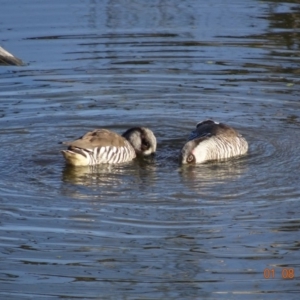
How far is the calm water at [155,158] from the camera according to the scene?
979 centimetres

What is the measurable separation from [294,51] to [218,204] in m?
7.71

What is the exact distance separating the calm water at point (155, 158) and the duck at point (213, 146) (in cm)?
17

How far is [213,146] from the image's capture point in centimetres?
1333

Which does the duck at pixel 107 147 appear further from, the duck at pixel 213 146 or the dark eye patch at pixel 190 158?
the dark eye patch at pixel 190 158

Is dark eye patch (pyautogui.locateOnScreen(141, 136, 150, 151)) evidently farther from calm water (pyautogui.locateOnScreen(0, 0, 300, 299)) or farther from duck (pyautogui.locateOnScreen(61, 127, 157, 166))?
calm water (pyautogui.locateOnScreen(0, 0, 300, 299))

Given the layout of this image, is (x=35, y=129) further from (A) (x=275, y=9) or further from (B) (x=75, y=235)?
(A) (x=275, y=9)

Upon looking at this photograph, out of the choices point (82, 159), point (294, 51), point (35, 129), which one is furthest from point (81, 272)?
point (294, 51)

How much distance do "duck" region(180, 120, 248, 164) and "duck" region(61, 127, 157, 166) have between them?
542mm

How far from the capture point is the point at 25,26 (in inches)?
790
